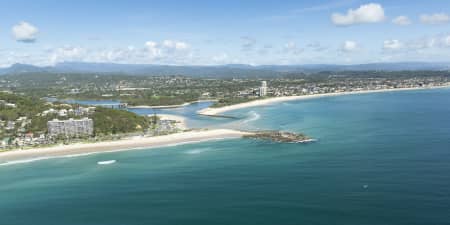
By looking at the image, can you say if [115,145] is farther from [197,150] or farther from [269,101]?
[269,101]

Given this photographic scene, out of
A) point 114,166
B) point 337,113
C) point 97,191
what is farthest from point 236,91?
point 97,191

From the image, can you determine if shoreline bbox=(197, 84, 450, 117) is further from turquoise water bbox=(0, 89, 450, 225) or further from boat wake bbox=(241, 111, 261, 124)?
turquoise water bbox=(0, 89, 450, 225)

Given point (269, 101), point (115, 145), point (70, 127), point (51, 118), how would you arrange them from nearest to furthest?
point (115, 145) → point (70, 127) → point (51, 118) → point (269, 101)

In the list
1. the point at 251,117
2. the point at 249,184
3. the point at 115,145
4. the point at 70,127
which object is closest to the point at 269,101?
the point at 251,117

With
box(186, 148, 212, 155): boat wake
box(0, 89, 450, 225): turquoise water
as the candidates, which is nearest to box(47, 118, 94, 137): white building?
box(0, 89, 450, 225): turquoise water

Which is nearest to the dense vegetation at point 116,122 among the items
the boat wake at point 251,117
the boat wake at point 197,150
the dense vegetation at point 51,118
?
the dense vegetation at point 51,118

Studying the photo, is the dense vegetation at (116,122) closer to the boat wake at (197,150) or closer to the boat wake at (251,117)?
the boat wake at (251,117)
